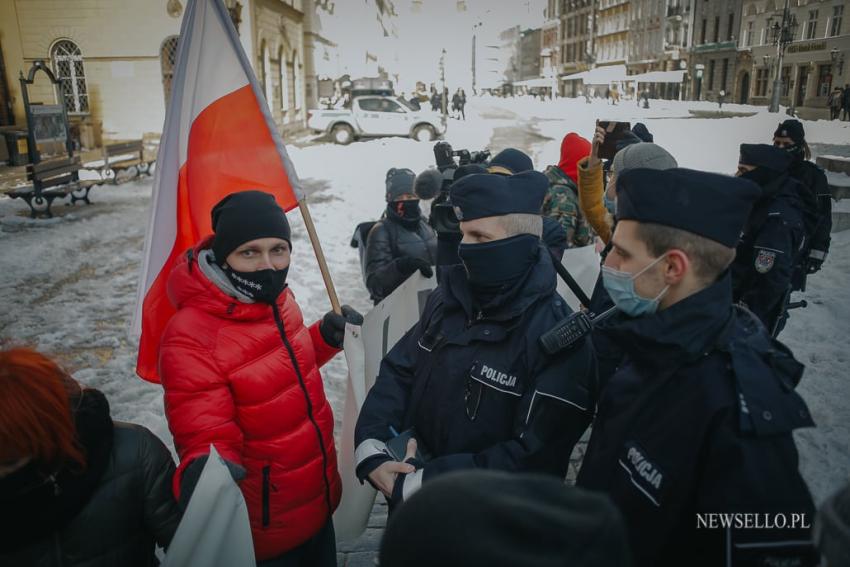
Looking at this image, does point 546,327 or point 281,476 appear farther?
point 281,476

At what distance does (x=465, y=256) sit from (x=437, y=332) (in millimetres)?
325

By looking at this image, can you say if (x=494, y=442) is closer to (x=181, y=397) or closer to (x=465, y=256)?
(x=465, y=256)

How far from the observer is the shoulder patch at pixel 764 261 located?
12.8ft

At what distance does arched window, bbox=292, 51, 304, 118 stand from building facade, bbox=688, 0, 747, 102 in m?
38.7

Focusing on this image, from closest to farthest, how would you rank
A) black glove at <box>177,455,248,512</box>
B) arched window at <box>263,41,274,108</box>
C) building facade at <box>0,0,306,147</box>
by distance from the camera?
1. black glove at <box>177,455,248,512</box>
2. building facade at <box>0,0,306,147</box>
3. arched window at <box>263,41,274,108</box>

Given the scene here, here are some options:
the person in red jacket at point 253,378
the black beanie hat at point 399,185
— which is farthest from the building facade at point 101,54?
the person in red jacket at point 253,378

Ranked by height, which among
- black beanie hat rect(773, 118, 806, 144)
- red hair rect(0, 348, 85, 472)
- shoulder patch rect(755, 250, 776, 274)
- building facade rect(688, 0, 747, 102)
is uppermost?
building facade rect(688, 0, 747, 102)

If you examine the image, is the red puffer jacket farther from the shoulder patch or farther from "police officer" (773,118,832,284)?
"police officer" (773,118,832,284)

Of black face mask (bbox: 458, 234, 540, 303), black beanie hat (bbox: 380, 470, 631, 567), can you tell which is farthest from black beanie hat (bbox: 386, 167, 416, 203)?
black beanie hat (bbox: 380, 470, 631, 567)

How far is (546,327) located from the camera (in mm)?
1929

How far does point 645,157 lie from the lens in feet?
10.5

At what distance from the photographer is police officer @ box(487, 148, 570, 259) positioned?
3.69 meters

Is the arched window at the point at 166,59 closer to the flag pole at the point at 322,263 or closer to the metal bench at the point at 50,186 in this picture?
the metal bench at the point at 50,186

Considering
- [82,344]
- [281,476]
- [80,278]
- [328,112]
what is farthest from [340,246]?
[328,112]
